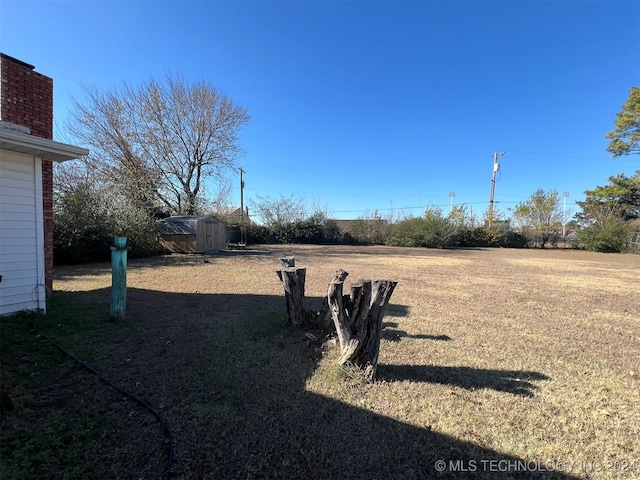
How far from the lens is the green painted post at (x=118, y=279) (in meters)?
4.22

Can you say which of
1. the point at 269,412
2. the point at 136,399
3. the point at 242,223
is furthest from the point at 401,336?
the point at 242,223

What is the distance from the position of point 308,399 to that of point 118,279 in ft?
11.0

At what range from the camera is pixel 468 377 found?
116 inches

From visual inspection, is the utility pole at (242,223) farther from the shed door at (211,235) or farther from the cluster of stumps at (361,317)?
the cluster of stumps at (361,317)

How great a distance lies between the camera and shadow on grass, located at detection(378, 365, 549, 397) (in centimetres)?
279

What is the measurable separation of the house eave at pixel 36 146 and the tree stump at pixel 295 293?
3.41 meters

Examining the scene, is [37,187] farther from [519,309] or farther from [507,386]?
[519,309]

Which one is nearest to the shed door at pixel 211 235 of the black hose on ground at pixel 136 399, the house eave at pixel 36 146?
the house eave at pixel 36 146

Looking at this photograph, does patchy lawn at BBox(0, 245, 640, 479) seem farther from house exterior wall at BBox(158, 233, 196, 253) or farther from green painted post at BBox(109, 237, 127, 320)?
house exterior wall at BBox(158, 233, 196, 253)

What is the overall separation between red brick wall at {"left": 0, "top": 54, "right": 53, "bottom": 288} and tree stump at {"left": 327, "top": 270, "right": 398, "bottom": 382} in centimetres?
535

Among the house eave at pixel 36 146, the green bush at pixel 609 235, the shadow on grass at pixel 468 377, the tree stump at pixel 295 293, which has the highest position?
the house eave at pixel 36 146

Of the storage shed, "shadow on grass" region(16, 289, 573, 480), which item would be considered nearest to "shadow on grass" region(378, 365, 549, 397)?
"shadow on grass" region(16, 289, 573, 480)

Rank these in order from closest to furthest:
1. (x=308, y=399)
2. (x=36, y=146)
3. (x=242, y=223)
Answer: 1. (x=308, y=399)
2. (x=36, y=146)
3. (x=242, y=223)

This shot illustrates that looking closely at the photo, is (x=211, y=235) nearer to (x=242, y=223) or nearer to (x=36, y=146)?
(x=242, y=223)
